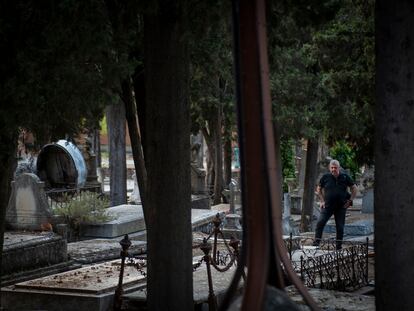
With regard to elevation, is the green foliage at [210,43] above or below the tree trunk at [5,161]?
above

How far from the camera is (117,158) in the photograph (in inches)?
1034

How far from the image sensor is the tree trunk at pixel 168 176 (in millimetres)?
8844

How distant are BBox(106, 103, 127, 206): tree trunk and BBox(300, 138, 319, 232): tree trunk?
590 centimetres

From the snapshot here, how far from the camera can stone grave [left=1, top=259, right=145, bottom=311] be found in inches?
403

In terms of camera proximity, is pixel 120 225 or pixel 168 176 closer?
pixel 168 176

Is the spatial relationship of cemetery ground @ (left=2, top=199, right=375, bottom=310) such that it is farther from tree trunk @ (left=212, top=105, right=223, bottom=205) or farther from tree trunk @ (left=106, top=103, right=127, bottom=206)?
tree trunk @ (left=212, top=105, right=223, bottom=205)

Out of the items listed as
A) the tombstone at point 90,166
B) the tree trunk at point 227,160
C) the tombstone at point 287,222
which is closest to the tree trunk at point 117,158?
the tombstone at point 90,166

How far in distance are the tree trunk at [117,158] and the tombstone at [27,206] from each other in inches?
282

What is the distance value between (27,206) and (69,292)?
7.84m

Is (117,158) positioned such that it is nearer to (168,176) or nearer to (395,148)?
(168,176)

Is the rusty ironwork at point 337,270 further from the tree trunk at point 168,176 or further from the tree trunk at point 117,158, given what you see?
the tree trunk at point 117,158

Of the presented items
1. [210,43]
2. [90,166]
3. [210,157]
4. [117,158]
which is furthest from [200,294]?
[210,157]

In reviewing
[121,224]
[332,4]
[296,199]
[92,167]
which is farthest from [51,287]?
[92,167]

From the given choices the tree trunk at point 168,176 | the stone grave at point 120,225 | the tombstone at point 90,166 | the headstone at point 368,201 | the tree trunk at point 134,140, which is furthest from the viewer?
the tombstone at point 90,166
